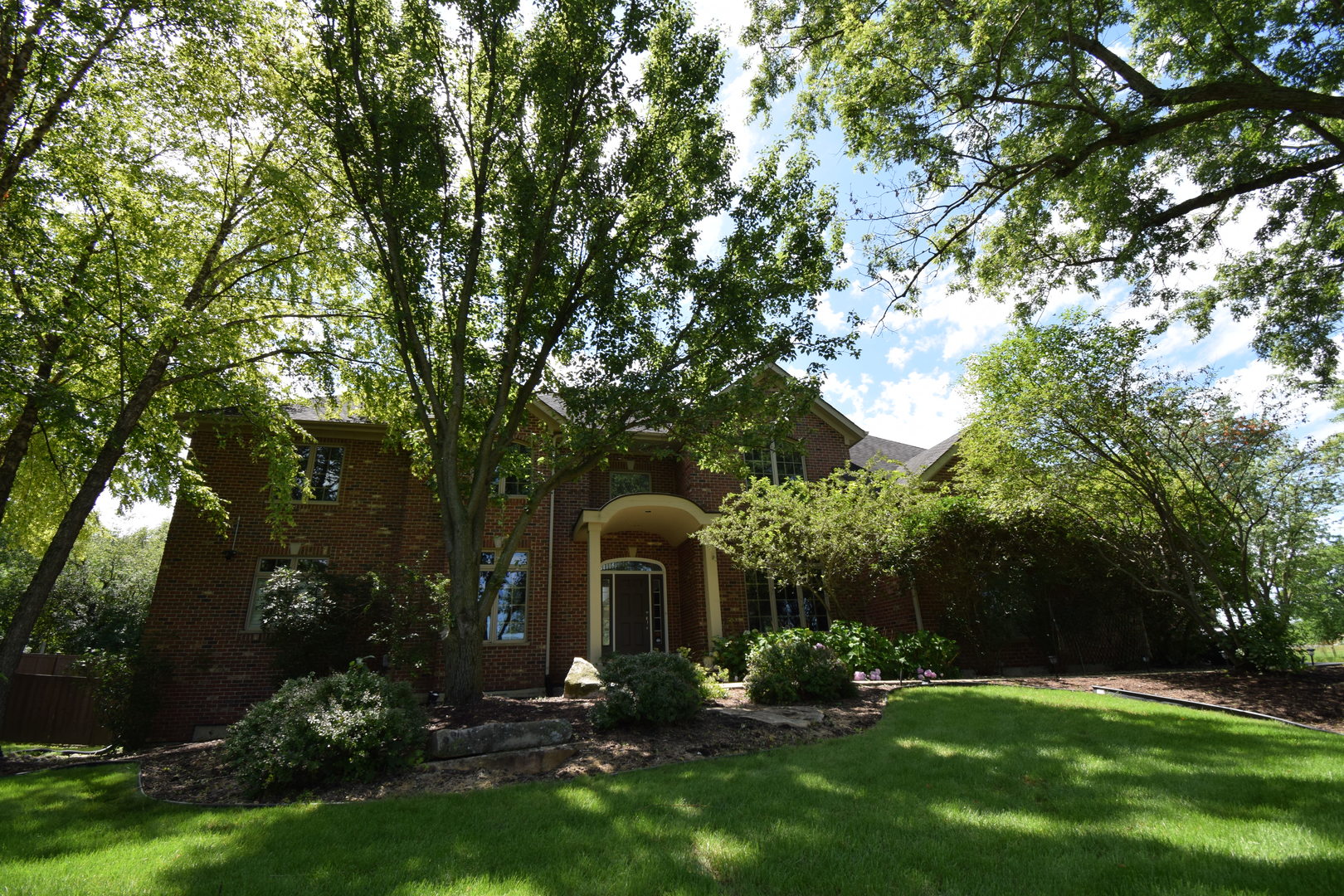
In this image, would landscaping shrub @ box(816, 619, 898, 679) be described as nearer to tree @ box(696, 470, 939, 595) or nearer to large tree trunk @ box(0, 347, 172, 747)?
tree @ box(696, 470, 939, 595)

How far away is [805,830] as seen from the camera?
3879 millimetres

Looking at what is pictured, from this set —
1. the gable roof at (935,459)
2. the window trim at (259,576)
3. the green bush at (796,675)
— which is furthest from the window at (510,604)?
the gable roof at (935,459)

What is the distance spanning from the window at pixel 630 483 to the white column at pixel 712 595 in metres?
2.61

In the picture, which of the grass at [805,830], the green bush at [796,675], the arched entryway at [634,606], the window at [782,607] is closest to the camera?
the grass at [805,830]

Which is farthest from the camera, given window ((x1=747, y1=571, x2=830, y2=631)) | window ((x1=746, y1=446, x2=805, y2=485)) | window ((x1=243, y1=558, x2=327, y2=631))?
window ((x1=746, y1=446, x2=805, y2=485))

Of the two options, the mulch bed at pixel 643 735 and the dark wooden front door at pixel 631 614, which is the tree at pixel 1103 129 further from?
the dark wooden front door at pixel 631 614

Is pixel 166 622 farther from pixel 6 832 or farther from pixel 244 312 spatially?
pixel 6 832

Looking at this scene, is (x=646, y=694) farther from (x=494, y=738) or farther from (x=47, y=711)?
(x=47, y=711)

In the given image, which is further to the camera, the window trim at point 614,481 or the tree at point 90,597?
the tree at point 90,597

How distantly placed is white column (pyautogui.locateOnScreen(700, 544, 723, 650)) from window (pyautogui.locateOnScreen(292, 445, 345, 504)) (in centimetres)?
849

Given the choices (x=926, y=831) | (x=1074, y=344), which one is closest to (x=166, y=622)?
(x=926, y=831)

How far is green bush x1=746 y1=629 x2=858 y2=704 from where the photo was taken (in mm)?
8953

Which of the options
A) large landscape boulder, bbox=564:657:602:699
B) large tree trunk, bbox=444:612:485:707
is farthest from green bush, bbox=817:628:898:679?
large tree trunk, bbox=444:612:485:707

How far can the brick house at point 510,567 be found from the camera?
12.2m
